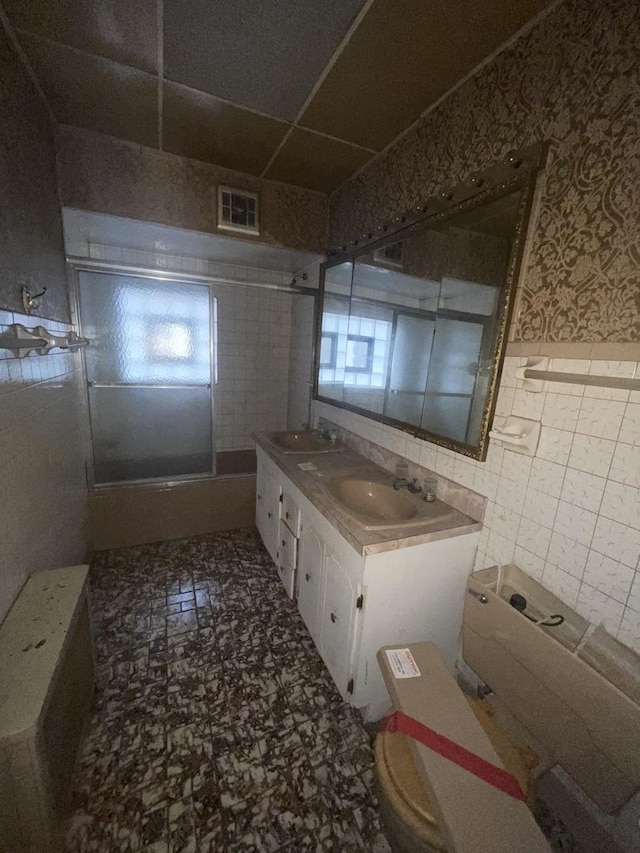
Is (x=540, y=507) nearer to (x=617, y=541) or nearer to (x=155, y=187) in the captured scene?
(x=617, y=541)

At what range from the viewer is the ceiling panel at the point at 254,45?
0.99 m

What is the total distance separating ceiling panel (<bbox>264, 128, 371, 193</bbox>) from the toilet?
2.12 metres

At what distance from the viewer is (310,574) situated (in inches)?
59.8

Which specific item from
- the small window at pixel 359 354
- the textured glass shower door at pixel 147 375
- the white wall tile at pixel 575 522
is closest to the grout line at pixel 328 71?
the small window at pixel 359 354

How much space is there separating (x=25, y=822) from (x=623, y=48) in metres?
2.44

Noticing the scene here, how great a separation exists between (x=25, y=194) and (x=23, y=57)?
48cm

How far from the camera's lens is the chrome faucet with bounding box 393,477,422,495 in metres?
1.47

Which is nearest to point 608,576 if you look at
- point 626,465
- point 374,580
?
point 626,465

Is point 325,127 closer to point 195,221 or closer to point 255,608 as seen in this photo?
point 195,221

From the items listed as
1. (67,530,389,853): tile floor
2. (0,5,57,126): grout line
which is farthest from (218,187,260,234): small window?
(67,530,389,853): tile floor

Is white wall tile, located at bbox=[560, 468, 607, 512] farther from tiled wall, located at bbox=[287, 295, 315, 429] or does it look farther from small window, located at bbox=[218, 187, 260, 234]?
small window, located at bbox=[218, 187, 260, 234]

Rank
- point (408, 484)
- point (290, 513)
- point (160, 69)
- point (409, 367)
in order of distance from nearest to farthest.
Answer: point (160, 69) → point (408, 484) → point (409, 367) → point (290, 513)

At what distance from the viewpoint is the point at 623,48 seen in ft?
2.58

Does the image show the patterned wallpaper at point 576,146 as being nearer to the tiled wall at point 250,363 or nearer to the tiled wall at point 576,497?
the tiled wall at point 576,497
